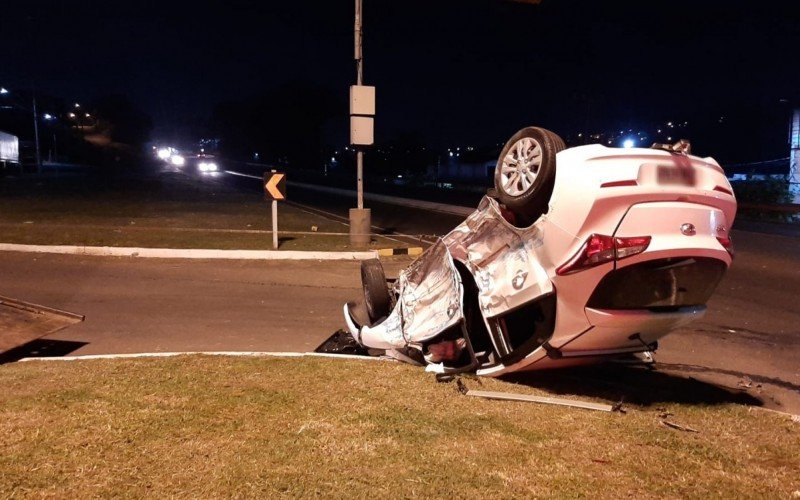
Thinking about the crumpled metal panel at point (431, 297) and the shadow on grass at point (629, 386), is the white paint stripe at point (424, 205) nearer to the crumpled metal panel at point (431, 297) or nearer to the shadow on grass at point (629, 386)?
the crumpled metal panel at point (431, 297)

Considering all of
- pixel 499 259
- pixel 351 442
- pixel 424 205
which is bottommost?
pixel 351 442

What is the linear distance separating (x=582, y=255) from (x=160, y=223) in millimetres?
15744

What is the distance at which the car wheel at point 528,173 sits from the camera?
4215 mm

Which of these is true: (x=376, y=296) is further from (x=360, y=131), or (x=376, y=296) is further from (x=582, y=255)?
(x=360, y=131)

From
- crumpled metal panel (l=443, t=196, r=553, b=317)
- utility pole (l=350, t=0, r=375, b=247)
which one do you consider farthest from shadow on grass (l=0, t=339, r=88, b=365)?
utility pole (l=350, t=0, r=375, b=247)

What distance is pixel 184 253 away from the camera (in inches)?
506

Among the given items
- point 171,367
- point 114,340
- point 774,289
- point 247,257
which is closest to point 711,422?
point 171,367

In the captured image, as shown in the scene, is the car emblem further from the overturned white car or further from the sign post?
the sign post

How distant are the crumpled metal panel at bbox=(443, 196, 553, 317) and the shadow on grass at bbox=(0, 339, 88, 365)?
3932mm

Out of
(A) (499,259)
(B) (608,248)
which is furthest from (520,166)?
(B) (608,248)

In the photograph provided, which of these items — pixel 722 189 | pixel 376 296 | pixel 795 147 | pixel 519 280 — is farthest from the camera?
pixel 795 147

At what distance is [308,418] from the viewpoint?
3938 millimetres

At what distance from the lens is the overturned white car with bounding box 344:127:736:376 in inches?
152

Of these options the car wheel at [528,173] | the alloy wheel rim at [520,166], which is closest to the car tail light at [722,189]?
the car wheel at [528,173]
